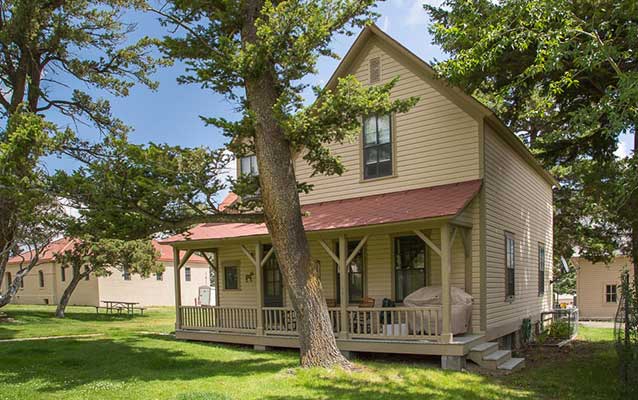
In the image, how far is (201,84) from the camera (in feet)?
31.7

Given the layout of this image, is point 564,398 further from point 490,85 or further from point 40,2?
point 40,2

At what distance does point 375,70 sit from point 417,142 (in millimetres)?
2433

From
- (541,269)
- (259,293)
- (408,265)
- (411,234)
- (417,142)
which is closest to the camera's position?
(411,234)

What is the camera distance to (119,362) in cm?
1082

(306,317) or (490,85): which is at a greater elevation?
(490,85)

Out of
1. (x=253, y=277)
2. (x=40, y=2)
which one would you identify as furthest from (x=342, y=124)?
(x=40, y=2)

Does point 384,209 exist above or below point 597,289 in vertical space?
above

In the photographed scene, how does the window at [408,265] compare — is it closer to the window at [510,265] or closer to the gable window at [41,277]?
the window at [510,265]

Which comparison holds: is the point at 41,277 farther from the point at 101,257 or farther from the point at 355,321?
the point at 355,321

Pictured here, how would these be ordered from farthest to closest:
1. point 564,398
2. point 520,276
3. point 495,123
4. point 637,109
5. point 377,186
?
point 520,276, point 377,186, point 495,123, point 564,398, point 637,109

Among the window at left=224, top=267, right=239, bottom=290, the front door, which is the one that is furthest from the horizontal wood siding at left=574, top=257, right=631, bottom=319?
the window at left=224, top=267, right=239, bottom=290

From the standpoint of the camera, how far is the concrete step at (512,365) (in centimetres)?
1014

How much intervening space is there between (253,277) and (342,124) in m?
7.80

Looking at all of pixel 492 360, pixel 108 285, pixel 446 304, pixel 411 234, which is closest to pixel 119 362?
pixel 446 304
